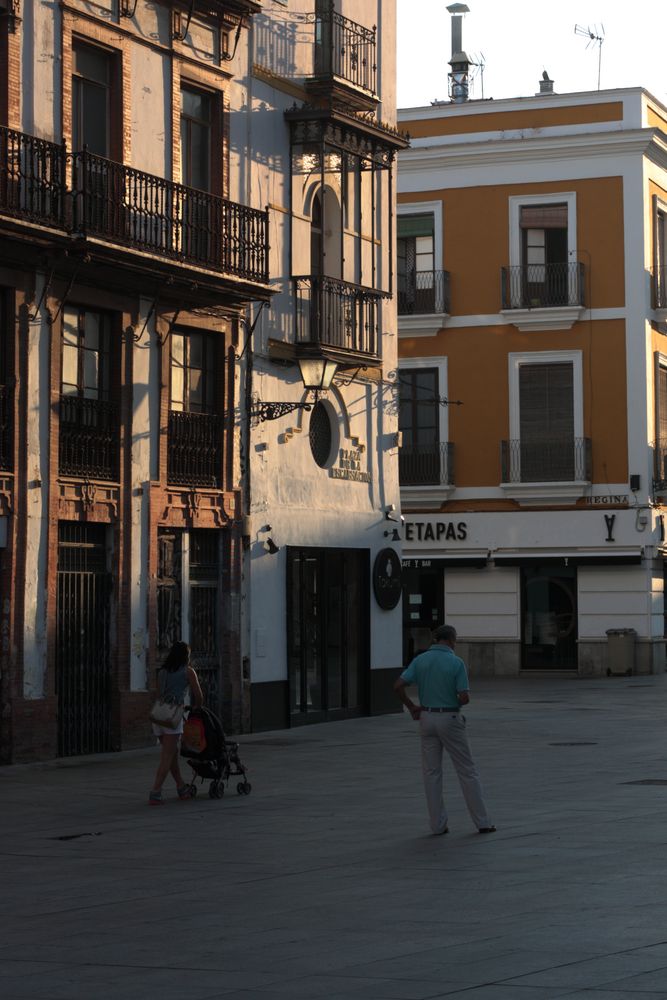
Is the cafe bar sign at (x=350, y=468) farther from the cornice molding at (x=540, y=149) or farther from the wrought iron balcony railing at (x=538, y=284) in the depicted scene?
the cornice molding at (x=540, y=149)

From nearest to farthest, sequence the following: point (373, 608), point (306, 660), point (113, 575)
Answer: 1. point (113, 575)
2. point (306, 660)
3. point (373, 608)

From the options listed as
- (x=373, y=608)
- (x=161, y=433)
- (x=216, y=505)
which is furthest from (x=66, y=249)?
(x=373, y=608)

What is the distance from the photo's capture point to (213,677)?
2497cm

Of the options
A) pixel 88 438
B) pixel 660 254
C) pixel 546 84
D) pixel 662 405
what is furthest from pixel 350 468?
pixel 546 84

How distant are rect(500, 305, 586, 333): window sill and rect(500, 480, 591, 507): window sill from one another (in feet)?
12.2

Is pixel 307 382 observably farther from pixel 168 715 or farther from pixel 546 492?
pixel 546 492

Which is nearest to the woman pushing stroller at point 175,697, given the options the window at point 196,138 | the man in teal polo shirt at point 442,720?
the man in teal polo shirt at point 442,720

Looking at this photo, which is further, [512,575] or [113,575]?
[512,575]

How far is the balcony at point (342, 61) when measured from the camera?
27.7 m

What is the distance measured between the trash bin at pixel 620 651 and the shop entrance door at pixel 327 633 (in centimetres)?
1399

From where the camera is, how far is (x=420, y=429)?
44000mm

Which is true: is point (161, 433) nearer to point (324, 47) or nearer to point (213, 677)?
point (213, 677)

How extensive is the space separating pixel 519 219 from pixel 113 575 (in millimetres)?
23384

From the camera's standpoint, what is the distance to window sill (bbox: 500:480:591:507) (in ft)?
140
